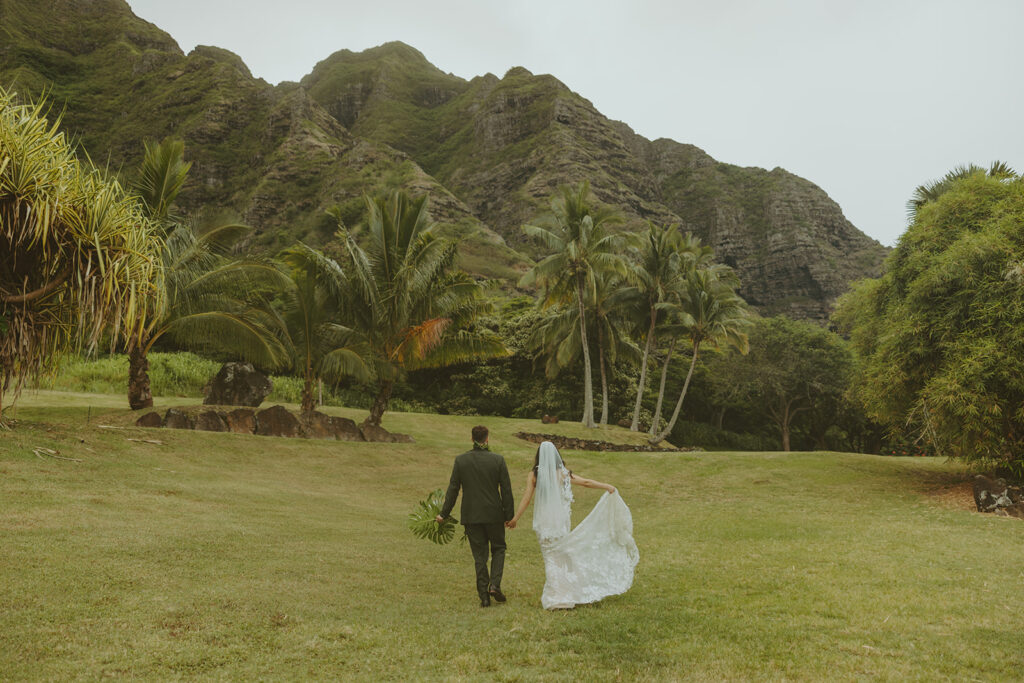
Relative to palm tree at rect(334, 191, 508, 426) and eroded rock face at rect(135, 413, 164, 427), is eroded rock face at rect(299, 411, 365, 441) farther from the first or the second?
eroded rock face at rect(135, 413, 164, 427)

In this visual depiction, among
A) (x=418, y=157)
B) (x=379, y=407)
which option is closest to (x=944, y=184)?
(x=379, y=407)

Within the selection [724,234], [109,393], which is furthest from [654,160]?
[109,393]

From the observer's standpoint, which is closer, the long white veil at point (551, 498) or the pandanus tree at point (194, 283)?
the long white veil at point (551, 498)

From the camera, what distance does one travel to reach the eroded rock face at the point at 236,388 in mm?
21844

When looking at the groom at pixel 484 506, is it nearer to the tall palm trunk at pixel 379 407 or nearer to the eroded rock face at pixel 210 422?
the eroded rock face at pixel 210 422

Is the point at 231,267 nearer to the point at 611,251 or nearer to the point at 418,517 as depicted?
the point at 418,517

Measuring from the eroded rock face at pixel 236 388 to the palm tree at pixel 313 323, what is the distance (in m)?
2.05

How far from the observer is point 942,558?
8641mm

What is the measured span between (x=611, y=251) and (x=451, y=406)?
15.4m

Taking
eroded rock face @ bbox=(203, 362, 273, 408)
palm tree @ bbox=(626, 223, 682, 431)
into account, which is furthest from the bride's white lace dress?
palm tree @ bbox=(626, 223, 682, 431)

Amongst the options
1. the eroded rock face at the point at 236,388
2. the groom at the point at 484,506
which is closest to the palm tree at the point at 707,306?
the eroded rock face at the point at 236,388

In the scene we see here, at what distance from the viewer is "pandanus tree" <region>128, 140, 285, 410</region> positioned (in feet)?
61.3

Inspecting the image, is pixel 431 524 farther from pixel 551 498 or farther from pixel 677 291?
pixel 677 291

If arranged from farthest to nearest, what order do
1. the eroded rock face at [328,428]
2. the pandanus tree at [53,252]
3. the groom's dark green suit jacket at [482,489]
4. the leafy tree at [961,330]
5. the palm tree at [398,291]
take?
1. the palm tree at [398,291]
2. the eroded rock face at [328,428]
3. the leafy tree at [961,330]
4. the pandanus tree at [53,252]
5. the groom's dark green suit jacket at [482,489]
